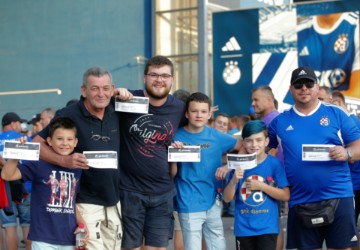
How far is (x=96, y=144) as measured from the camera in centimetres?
545

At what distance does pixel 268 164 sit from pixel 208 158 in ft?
1.80

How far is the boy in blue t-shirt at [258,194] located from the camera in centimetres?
582

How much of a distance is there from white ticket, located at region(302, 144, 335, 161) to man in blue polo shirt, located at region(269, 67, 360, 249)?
18mm

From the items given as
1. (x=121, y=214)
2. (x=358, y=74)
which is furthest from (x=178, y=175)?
(x=358, y=74)

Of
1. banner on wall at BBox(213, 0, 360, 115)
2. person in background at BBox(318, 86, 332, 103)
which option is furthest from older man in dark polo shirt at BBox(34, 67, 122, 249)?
banner on wall at BBox(213, 0, 360, 115)

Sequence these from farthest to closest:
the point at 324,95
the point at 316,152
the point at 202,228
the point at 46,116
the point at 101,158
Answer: the point at 46,116, the point at 324,95, the point at 202,228, the point at 316,152, the point at 101,158

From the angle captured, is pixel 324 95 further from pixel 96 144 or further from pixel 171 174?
pixel 96 144

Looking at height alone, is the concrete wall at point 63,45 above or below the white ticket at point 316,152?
above

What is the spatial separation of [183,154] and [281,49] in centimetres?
1260

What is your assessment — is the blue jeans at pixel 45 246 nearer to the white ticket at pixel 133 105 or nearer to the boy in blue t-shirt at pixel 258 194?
the white ticket at pixel 133 105

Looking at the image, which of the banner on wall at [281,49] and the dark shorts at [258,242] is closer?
the dark shorts at [258,242]

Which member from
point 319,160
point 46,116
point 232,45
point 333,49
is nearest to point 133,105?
point 319,160

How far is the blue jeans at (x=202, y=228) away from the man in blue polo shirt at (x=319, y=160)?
2.76ft

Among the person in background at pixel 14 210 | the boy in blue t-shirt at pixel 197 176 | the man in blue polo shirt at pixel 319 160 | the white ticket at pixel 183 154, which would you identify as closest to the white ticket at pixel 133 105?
the white ticket at pixel 183 154
